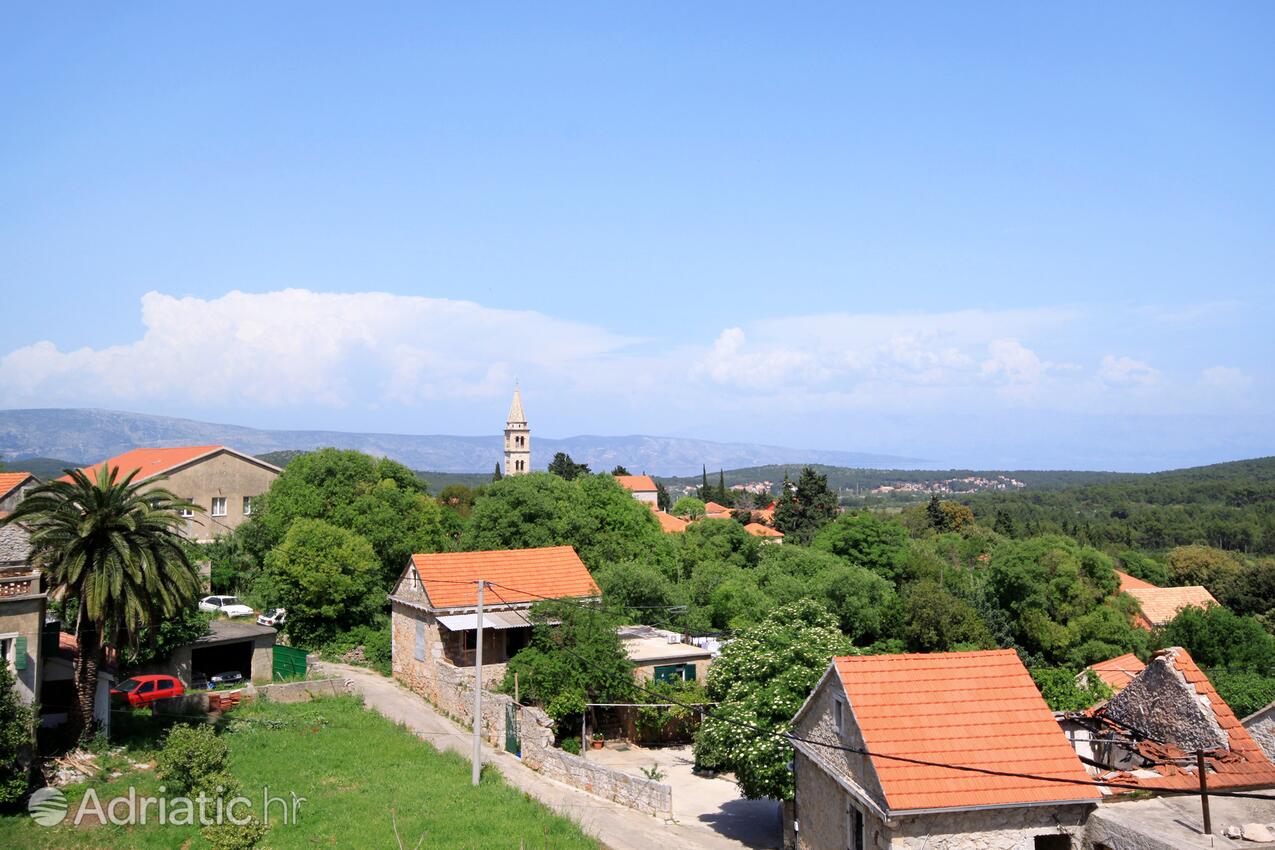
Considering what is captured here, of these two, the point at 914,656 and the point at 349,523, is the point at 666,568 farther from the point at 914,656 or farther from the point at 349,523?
the point at 914,656

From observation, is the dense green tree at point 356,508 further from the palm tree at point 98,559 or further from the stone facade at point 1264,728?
the stone facade at point 1264,728

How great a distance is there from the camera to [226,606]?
142 feet

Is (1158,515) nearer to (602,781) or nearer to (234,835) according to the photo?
(602,781)

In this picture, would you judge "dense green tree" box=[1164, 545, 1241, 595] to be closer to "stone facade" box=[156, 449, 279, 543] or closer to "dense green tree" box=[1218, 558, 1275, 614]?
"dense green tree" box=[1218, 558, 1275, 614]

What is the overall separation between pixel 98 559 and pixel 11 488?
22.1 meters

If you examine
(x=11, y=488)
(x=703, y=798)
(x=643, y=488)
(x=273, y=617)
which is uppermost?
(x=11, y=488)

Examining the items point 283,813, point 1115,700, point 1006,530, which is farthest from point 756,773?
point 1006,530

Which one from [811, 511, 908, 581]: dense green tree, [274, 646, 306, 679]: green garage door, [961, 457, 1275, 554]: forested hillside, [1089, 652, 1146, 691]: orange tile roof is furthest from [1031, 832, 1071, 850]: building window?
[961, 457, 1275, 554]: forested hillside

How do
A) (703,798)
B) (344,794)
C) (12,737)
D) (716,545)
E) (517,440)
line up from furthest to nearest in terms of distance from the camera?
(517,440) < (716,545) < (703,798) < (344,794) < (12,737)

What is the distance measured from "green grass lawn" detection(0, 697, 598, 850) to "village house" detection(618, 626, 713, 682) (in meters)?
7.07

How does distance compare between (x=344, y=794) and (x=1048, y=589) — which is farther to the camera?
(x=1048, y=589)

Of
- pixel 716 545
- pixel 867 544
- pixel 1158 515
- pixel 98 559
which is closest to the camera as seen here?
pixel 98 559

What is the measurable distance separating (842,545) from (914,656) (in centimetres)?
4179

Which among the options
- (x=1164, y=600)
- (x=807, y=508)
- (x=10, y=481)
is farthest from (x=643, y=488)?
(x=10, y=481)
